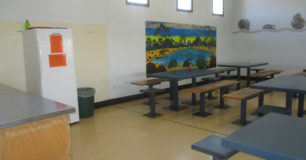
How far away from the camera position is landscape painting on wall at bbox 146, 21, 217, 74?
20.4ft

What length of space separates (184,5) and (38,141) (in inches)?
239

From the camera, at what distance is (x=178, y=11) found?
6797mm

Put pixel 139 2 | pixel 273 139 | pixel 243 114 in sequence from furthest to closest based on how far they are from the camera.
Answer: pixel 139 2 → pixel 243 114 → pixel 273 139

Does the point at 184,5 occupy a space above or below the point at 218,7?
below

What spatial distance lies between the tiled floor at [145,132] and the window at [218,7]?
12.5 ft


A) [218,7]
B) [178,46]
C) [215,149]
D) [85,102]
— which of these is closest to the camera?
[215,149]

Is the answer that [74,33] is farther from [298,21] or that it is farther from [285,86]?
[298,21]

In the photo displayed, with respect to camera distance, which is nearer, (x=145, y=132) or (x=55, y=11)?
(x=145, y=132)

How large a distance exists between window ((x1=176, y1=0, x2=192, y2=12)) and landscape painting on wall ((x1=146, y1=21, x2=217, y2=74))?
450 mm

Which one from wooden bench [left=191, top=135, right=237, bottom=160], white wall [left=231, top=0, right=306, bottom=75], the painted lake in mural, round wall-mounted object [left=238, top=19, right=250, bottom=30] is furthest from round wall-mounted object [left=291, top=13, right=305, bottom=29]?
wooden bench [left=191, top=135, right=237, bottom=160]

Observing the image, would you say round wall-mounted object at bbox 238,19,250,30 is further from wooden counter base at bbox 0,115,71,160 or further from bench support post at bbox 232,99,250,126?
Result: wooden counter base at bbox 0,115,71,160

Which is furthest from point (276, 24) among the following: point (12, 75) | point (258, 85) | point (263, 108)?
point (12, 75)

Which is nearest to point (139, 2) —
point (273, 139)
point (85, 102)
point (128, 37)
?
point (128, 37)

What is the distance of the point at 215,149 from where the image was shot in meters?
1.95
